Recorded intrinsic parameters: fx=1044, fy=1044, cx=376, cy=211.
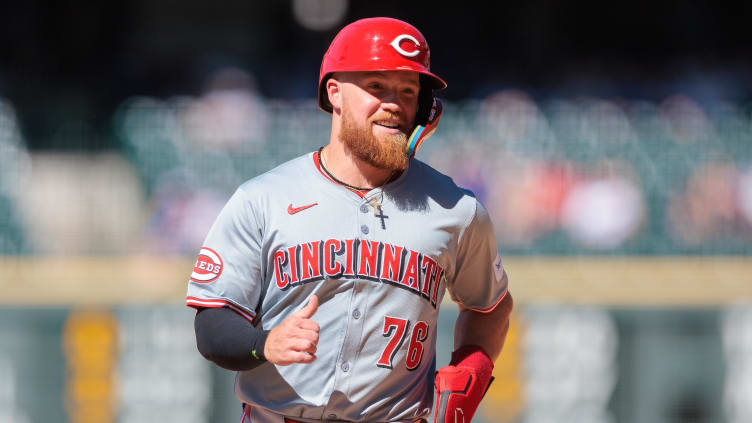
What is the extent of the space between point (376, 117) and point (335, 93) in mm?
162

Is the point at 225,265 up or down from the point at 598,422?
up

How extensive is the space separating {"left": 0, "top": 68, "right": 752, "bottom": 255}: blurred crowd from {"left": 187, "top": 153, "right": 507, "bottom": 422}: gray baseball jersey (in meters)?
4.80

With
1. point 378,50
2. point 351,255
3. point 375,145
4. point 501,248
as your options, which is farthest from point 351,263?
point 501,248

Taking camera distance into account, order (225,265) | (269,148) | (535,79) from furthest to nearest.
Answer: (535,79) → (269,148) → (225,265)

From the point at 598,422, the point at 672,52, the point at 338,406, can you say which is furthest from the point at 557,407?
the point at 672,52

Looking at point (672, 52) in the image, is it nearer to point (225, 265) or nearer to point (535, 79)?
point (535, 79)

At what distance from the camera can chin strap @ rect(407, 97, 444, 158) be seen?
283cm

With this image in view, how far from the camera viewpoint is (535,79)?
1104 cm

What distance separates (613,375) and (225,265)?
5.12m

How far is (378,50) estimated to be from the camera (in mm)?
2760

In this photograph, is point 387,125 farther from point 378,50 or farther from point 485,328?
point 485,328

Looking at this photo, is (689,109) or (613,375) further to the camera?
(689,109)

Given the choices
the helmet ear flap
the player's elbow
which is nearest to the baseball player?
the helmet ear flap

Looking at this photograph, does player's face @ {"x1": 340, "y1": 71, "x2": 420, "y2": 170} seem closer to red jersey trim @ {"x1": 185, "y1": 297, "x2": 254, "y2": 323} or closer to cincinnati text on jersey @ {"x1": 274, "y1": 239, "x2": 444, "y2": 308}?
cincinnati text on jersey @ {"x1": 274, "y1": 239, "x2": 444, "y2": 308}
